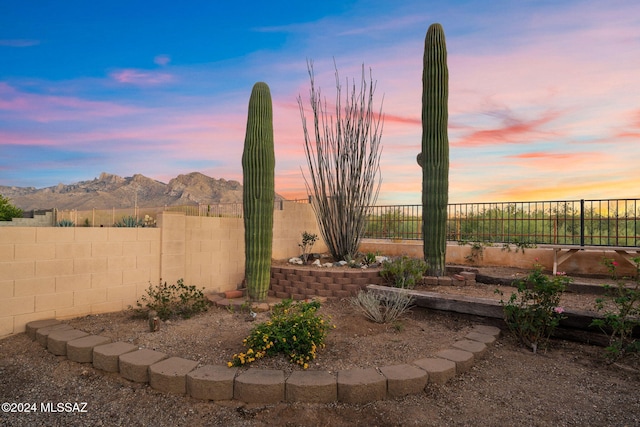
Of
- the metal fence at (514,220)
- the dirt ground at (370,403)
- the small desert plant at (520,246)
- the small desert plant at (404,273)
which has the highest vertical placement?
the metal fence at (514,220)

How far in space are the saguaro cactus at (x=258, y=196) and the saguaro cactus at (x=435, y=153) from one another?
280cm

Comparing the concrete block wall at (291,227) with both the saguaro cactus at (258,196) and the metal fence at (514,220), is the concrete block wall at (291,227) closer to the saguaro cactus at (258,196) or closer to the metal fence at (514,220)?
the metal fence at (514,220)

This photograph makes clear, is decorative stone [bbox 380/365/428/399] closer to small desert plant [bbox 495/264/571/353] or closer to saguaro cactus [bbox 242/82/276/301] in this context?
small desert plant [bbox 495/264/571/353]

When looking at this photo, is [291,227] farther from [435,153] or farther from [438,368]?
[438,368]

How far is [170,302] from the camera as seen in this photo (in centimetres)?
555

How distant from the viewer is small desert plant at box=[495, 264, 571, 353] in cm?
367

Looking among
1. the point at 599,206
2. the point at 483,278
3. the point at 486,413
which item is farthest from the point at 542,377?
the point at 599,206

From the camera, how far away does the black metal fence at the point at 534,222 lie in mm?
8070

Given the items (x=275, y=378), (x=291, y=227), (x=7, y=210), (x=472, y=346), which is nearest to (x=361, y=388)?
(x=275, y=378)

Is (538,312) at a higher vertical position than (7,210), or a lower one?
lower

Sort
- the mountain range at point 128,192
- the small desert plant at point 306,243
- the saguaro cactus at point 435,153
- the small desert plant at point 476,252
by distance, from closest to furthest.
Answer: the saguaro cactus at point 435,153 < the small desert plant at point 306,243 < the small desert plant at point 476,252 < the mountain range at point 128,192

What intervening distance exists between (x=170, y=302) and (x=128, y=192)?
49691 millimetres

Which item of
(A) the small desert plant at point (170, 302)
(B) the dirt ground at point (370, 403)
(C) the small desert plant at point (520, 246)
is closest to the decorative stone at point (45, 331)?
(B) the dirt ground at point (370, 403)

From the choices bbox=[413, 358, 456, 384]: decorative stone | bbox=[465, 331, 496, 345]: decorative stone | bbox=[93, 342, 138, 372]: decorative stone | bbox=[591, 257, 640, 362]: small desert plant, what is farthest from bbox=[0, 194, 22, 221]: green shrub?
bbox=[591, 257, 640, 362]: small desert plant
